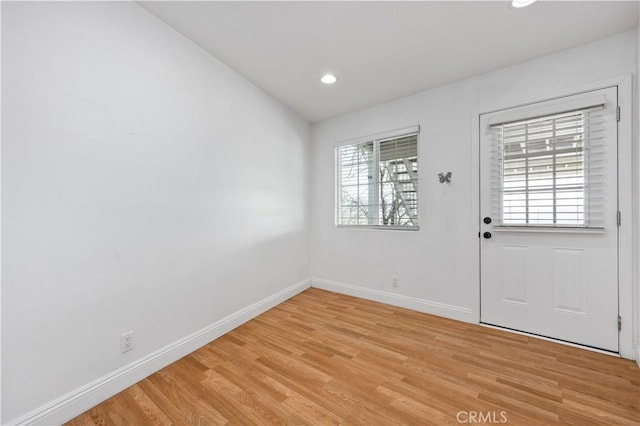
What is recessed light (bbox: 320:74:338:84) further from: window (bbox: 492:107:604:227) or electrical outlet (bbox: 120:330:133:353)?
electrical outlet (bbox: 120:330:133:353)

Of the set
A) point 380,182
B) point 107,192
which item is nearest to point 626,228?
point 380,182

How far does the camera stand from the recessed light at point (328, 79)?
267 cm

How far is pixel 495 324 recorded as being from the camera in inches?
101

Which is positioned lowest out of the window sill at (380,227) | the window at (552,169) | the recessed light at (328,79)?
the window sill at (380,227)

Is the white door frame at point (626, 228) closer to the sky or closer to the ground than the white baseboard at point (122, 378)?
closer to the sky

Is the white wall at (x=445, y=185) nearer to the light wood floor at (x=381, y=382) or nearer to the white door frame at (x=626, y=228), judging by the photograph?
the white door frame at (x=626, y=228)

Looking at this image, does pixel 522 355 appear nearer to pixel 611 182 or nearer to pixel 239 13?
pixel 611 182

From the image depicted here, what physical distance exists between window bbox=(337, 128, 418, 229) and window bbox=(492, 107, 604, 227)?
2.91 feet

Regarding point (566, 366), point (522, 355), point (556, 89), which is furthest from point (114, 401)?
point (556, 89)

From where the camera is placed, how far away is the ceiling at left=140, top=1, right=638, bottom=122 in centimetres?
181

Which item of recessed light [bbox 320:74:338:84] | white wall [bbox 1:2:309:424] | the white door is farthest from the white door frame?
white wall [bbox 1:2:309:424]

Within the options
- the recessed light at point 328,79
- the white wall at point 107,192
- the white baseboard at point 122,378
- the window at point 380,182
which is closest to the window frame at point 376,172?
the window at point 380,182

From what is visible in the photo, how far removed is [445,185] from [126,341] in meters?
3.17

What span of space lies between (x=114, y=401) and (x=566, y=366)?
10.4ft
